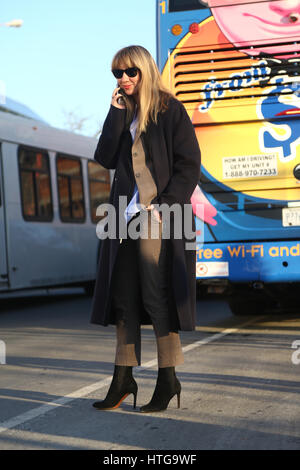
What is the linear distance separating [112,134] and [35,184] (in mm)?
9691

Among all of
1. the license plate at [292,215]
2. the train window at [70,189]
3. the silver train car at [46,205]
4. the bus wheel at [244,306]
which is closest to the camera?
the license plate at [292,215]

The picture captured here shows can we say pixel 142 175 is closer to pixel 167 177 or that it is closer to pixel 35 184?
pixel 167 177

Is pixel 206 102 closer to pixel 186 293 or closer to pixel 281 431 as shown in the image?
pixel 186 293

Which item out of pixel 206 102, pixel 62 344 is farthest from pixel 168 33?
pixel 62 344

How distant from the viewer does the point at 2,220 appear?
13.2 metres

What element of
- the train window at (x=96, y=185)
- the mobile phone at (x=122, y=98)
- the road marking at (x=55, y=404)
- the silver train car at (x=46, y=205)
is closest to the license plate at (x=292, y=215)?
the road marking at (x=55, y=404)

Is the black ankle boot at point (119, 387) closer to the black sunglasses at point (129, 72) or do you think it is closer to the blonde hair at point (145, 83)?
the blonde hair at point (145, 83)

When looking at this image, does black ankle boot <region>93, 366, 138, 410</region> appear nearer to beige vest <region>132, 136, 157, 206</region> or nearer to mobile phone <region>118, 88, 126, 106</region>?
beige vest <region>132, 136, 157, 206</region>

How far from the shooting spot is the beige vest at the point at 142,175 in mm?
4664

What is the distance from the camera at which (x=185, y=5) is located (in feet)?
30.1

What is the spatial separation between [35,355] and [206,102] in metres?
3.28

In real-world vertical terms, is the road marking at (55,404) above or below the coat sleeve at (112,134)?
below
